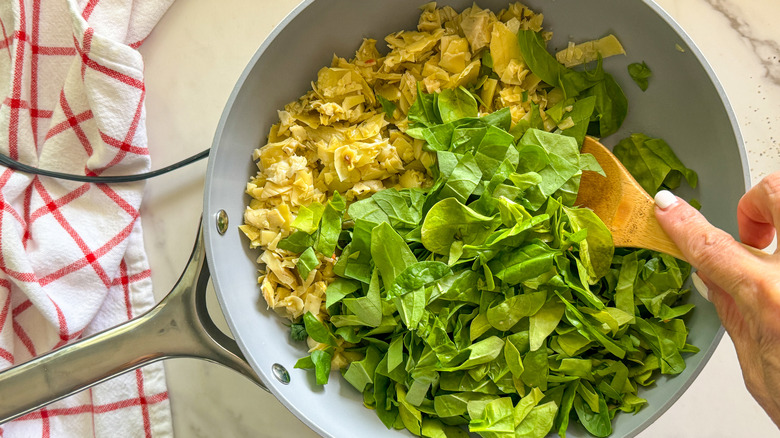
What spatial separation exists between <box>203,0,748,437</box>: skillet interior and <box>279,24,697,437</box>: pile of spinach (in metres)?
0.04

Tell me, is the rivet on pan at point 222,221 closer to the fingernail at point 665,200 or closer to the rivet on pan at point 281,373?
the rivet on pan at point 281,373

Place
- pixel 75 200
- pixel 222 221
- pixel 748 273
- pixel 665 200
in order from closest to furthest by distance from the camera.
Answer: pixel 748 273, pixel 665 200, pixel 222 221, pixel 75 200

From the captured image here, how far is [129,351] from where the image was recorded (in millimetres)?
963

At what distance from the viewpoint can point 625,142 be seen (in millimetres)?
1068

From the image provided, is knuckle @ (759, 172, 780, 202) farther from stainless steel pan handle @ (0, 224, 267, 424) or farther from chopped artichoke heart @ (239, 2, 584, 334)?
stainless steel pan handle @ (0, 224, 267, 424)

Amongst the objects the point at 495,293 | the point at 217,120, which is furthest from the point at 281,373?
the point at 217,120

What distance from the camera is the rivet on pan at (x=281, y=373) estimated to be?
39.5 inches

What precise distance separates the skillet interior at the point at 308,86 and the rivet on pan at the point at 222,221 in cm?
1

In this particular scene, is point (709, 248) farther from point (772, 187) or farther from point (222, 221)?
point (222, 221)

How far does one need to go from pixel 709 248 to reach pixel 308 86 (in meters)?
0.71

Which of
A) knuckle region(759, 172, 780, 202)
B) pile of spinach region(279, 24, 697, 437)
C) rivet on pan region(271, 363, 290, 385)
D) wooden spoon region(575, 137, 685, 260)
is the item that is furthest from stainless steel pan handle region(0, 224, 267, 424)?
knuckle region(759, 172, 780, 202)

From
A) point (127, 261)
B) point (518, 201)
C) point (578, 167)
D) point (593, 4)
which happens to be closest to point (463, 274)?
point (518, 201)

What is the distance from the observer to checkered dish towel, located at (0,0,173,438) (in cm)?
110

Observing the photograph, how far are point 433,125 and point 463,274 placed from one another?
27cm
